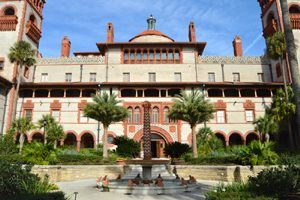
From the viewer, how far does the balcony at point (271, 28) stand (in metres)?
36.6

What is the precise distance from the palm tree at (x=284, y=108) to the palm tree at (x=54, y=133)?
86.9 feet

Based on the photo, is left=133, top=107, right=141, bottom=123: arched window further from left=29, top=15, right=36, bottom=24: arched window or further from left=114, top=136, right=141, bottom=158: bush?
left=29, top=15, right=36, bottom=24: arched window

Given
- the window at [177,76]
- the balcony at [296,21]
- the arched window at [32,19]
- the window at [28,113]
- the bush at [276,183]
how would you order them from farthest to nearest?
1. the arched window at [32,19]
2. the window at [177,76]
3. the balcony at [296,21]
4. the window at [28,113]
5. the bush at [276,183]

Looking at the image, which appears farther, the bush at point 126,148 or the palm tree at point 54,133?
the palm tree at point 54,133

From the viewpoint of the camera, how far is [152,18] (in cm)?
4603

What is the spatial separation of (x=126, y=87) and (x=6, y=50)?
18434 millimetres

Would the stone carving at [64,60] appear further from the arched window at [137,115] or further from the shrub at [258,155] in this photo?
the shrub at [258,155]

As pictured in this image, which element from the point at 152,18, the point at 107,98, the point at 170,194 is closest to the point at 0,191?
the point at 170,194

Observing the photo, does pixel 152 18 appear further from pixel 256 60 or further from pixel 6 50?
pixel 6 50

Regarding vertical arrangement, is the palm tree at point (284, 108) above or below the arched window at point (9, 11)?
below

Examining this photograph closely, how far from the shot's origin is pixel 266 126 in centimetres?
3081

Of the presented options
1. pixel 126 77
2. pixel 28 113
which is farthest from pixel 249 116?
pixel 28 113

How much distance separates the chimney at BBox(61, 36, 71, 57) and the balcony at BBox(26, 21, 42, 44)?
395 cm

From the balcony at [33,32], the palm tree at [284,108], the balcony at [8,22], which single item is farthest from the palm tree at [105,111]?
the balcony at [8,22]
